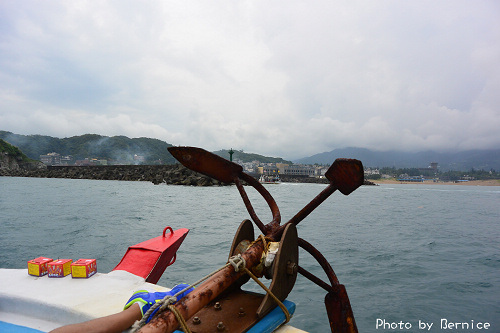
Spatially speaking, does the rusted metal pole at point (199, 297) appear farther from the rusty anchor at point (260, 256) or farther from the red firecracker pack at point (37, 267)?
the red firecracker pack at point (37, 267)

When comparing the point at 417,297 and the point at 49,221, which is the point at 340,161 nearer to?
the point at 417,297

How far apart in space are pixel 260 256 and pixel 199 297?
756 mm

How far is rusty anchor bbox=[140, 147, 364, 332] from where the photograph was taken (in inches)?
79.6

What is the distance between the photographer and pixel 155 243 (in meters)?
4.59

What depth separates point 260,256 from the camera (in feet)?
8.50

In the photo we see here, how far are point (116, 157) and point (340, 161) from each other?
6729 inches

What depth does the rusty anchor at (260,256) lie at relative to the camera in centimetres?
202

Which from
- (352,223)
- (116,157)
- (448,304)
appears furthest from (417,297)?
(116,157)

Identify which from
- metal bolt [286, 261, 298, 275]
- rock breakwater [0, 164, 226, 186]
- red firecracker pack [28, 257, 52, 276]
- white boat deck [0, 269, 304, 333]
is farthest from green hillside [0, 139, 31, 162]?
metal bolt [286, 261, 298, 275]

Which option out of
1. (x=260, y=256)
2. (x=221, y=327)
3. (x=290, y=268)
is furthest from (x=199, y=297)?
(x=290, y=268)

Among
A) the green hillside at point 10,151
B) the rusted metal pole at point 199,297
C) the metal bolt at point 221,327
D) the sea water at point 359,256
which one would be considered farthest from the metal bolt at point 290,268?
the green hillside at point 10,151

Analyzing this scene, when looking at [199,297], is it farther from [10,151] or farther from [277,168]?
[277,168]

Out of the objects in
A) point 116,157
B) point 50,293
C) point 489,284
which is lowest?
point 489,284

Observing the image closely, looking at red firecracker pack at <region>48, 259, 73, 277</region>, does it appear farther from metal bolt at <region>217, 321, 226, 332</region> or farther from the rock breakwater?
the rock breakwater
